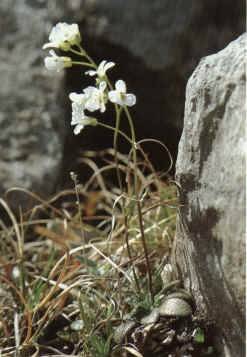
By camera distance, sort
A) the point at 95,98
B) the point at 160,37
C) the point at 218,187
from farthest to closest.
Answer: the point at 160,37 < the point at 95,98 < the point at 218,187

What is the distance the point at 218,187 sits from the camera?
1.44 meters

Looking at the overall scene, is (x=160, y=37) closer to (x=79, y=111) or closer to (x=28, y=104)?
(x=28, y=104)

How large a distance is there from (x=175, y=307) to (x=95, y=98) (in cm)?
47

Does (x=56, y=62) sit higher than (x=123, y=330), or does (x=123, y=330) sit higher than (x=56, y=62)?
(x=56, y=62)

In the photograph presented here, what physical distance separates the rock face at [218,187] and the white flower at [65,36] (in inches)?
10.6

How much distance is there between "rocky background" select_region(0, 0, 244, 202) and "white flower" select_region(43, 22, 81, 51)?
38.6 inches

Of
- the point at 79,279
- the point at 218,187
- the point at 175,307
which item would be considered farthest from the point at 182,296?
the point at 79,279

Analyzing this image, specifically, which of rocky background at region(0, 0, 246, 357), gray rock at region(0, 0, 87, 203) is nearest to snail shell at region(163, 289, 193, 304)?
rocky background at region(0, 0, 246, 357)

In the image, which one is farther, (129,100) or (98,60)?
(98,60)

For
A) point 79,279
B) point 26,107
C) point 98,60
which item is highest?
point 98,60

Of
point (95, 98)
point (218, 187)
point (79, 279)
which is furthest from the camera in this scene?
point (79, 279)

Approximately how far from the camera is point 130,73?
8.60 feet

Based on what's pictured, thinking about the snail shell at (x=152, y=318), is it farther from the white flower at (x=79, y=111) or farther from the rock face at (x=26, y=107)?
the rock face at (x=26, y=107)

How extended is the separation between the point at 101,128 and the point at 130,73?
9.7 inches
